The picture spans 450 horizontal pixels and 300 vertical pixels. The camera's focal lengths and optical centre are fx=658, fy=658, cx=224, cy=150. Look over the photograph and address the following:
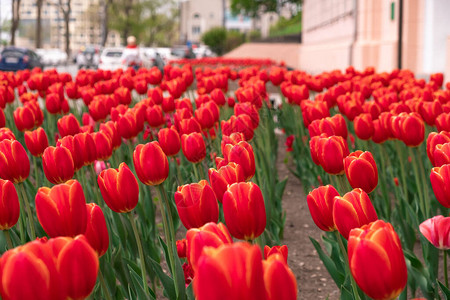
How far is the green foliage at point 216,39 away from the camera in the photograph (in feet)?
198

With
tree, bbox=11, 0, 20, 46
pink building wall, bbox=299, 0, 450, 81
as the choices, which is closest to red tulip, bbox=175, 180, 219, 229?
pink building wall, bbox=299, 0, 450, 81

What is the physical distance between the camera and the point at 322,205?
1834 millimetres

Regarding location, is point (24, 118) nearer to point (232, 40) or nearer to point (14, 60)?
point (14, 60)

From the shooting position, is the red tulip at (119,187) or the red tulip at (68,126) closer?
the red tulip at (119,187)

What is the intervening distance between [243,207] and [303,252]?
2.53 metres

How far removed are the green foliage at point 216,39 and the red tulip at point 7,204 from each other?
194 ft

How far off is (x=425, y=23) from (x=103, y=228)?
1331 centimetres

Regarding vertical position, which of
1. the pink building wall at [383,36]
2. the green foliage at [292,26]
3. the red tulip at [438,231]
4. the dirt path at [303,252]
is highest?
the green foliage at [292,26]

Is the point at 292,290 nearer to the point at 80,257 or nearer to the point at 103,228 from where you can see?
the point at 80,257

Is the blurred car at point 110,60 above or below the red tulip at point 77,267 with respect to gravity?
above

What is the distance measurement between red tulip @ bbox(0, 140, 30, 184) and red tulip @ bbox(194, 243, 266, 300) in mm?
1678

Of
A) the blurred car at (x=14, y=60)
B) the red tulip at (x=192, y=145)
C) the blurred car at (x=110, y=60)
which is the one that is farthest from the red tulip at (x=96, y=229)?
the blurred car at (x=14, y=60)

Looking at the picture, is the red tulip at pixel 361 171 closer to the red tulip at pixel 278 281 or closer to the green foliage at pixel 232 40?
the red tulip at pixel 278 281

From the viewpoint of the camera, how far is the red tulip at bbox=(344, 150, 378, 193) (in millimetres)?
2127
